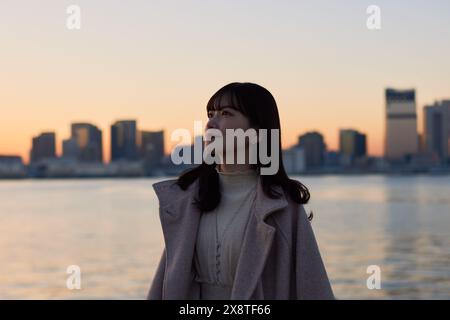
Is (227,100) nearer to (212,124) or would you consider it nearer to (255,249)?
(212,124)

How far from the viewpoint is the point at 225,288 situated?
2.96 meters

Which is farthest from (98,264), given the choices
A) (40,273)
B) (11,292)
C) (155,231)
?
(155,231)

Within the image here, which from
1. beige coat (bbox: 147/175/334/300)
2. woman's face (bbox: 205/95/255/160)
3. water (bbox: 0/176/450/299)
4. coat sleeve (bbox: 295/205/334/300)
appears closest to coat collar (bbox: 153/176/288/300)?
beige coat (bbox: 147/175/334/300)

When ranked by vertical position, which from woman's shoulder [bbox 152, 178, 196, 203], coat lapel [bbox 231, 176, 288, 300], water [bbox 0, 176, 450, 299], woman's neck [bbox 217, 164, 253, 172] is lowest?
water [bbox 0, 176, 450, 299]

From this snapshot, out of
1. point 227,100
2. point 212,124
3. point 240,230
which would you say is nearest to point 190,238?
point 240,230

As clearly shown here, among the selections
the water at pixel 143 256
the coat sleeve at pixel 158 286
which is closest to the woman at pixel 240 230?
the coat sleeve at pixel 158 286

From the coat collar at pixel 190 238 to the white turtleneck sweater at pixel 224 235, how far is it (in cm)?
4

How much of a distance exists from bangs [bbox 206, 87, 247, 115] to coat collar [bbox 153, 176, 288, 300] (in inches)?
12.0

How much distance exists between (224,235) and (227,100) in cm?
52

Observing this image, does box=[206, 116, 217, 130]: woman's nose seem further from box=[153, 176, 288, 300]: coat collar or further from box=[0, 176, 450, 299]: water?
A: box=[0, 176, 450, 299]: water

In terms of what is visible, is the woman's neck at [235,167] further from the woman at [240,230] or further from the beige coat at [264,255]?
the beige coat at [264,255]

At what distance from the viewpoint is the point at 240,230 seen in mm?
2941

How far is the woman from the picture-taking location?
2.86 m
